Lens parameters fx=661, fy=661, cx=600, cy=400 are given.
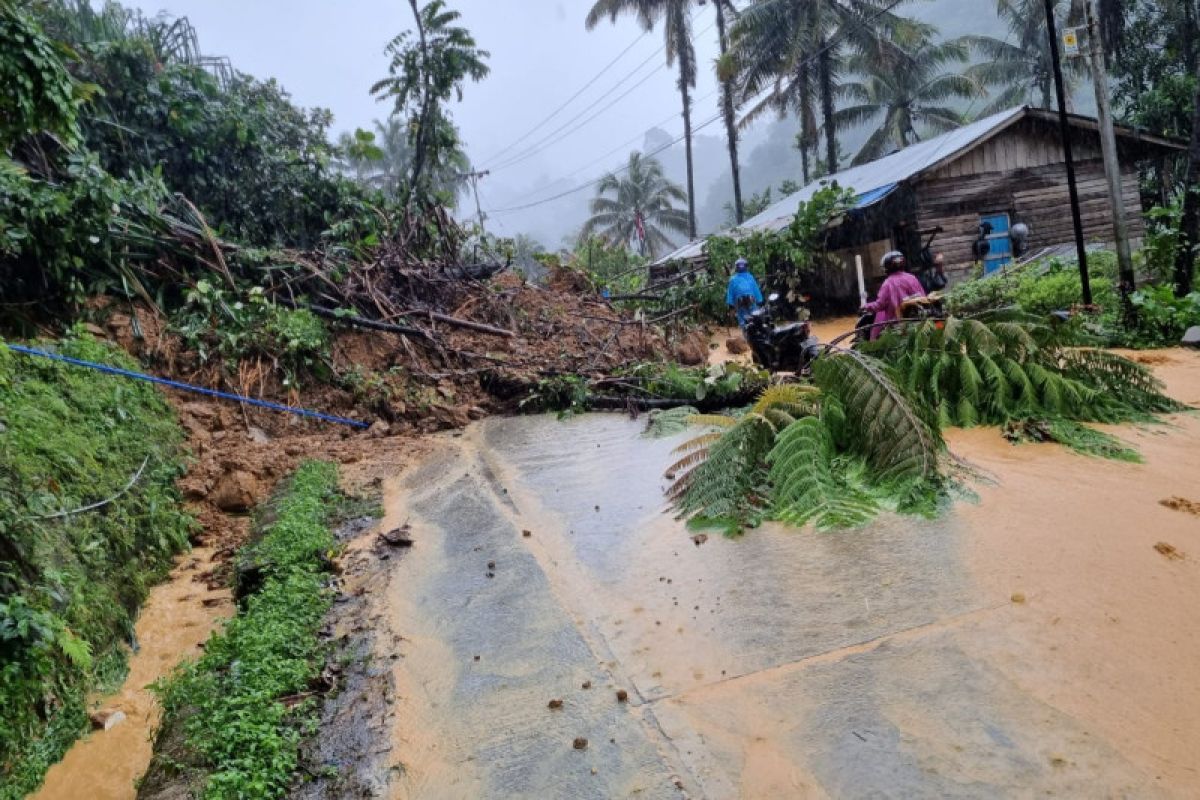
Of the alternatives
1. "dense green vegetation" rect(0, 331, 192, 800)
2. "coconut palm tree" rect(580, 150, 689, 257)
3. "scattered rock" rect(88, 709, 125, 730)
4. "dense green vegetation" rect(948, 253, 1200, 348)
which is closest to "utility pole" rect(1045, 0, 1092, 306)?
"dense green vegetation" rect(948, 253, 1200, 348)

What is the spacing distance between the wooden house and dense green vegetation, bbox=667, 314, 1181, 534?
10348 millimetres

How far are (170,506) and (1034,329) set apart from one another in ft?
20.4

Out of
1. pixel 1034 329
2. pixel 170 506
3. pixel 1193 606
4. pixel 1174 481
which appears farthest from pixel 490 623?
pixel 1034 329

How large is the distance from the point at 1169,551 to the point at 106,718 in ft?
15.2

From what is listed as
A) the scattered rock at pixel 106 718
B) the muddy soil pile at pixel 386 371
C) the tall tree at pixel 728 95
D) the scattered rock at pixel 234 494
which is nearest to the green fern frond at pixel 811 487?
the scattered rock at pixel 106 718

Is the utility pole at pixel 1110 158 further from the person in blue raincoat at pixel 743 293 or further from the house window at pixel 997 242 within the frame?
the house window at pixel 997 242

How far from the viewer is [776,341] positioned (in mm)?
7102

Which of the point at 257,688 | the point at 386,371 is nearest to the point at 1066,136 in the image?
the point at 386,371

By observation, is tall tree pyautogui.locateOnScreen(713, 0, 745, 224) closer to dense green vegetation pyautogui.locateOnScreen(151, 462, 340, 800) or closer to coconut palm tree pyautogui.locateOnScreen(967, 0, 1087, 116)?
coconut palm tree pyautogui.locateOnScreen(967, 0, 1087, 116)

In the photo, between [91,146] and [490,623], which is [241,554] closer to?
[490,623]

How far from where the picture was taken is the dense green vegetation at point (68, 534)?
2555mm

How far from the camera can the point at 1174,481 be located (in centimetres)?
346

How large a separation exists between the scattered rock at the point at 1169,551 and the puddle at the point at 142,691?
13.7ft

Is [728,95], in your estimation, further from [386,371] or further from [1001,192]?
[386,371]
